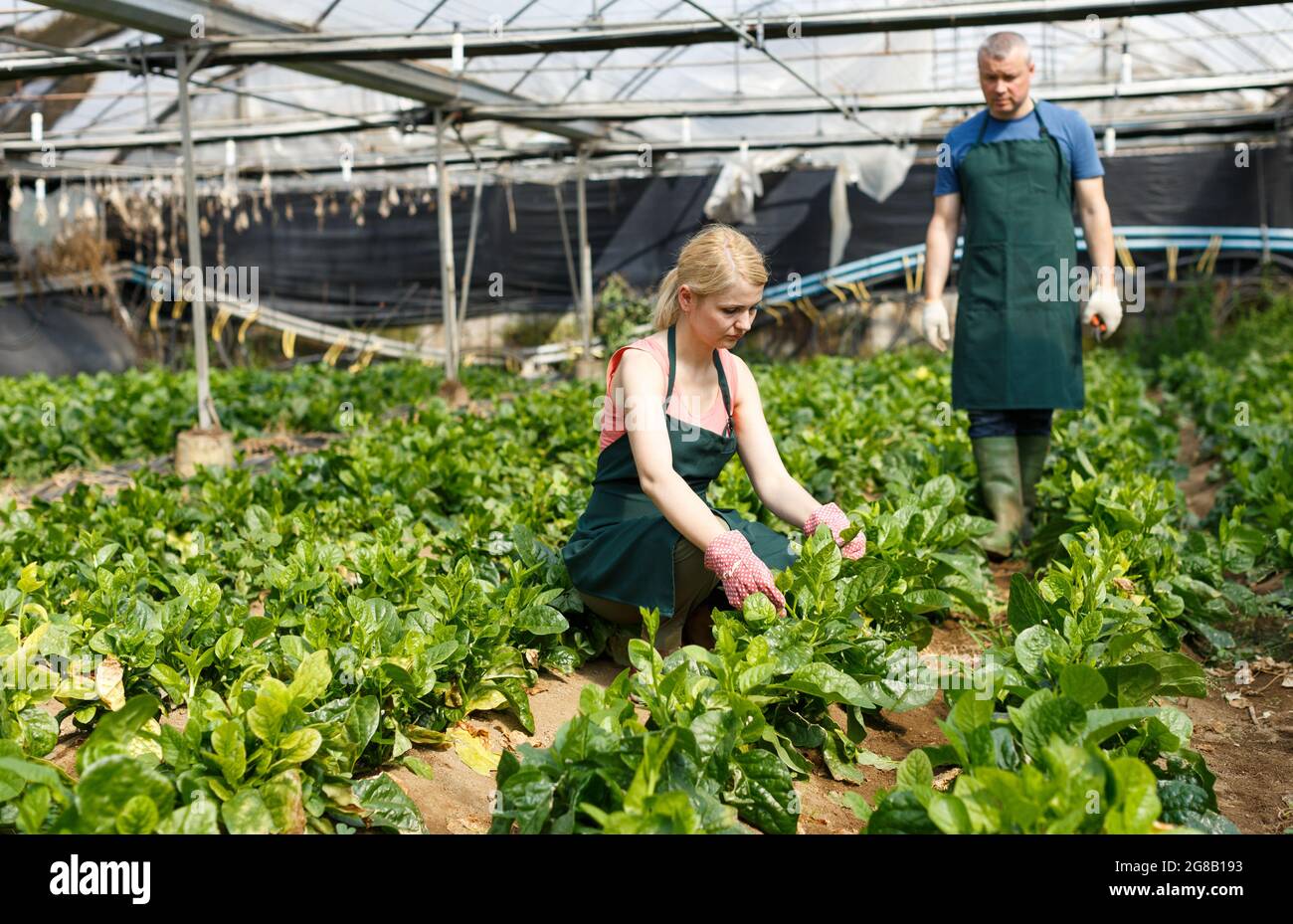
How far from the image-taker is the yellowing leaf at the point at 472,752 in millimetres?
2722

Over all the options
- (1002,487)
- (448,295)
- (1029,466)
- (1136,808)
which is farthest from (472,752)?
(448,295)

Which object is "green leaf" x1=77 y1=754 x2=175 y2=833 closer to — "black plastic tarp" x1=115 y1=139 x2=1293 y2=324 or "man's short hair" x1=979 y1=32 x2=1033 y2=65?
"man's short hair" x1=979 y1=32 x2=1033 y2=65

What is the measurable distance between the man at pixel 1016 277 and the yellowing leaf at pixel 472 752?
2.45 meters

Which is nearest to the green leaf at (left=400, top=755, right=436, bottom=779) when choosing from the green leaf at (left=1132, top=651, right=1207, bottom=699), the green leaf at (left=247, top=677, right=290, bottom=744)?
the green leaf at (left=247, top=677, right=290, bottom=744)

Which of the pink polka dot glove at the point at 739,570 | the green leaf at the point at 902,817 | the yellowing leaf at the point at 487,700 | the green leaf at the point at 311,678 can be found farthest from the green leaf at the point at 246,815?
the pink polka dot glove at the point at 739,570

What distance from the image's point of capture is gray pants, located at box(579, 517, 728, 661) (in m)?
3.17

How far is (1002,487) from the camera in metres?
4.60

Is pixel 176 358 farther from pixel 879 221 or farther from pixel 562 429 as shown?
pixel 562 429

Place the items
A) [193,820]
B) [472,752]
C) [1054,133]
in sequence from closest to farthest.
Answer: [193,820] < [472,752] < [1054,133]

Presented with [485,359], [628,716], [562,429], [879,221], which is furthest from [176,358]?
[628,716]

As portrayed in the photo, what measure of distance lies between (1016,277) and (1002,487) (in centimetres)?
80

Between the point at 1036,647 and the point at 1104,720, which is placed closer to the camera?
the point at 1104,720

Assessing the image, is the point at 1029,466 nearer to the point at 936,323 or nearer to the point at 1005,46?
the point at 936,323
